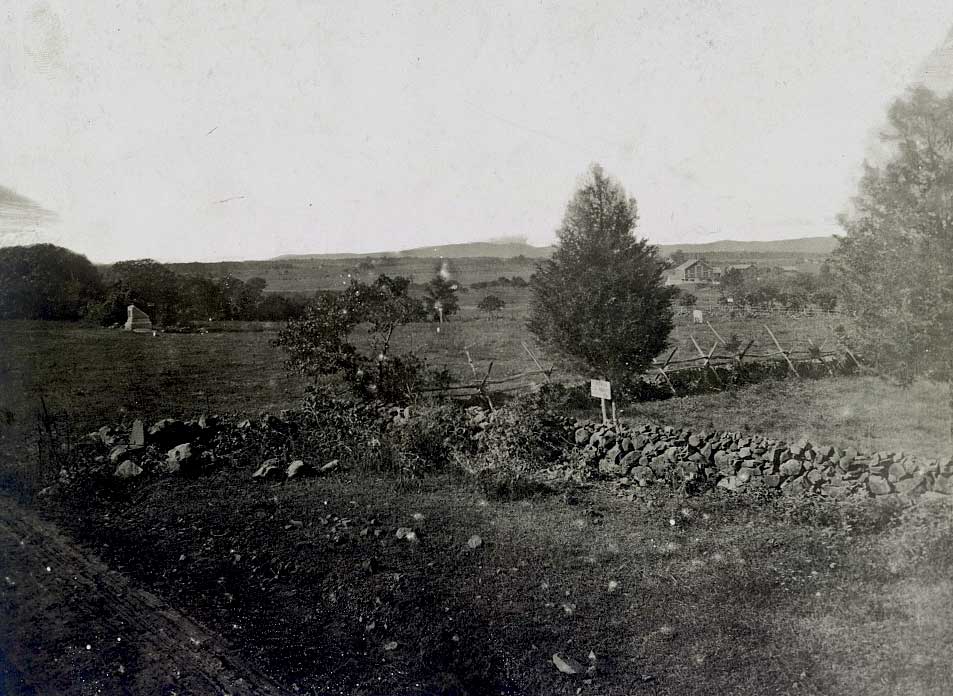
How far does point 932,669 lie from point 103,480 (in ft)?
36.7

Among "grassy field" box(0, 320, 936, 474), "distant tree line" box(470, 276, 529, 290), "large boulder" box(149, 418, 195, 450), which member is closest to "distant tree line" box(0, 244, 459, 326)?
"grassy field" box(0, 320, 936, 474)

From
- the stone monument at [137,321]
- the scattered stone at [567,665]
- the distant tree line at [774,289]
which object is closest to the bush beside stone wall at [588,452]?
the scattered stone at [567,665]

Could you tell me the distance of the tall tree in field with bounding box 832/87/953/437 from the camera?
8688 mm

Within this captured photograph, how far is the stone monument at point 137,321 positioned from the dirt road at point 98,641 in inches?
509

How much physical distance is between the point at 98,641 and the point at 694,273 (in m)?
47.0

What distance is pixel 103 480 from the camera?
9.60 metres

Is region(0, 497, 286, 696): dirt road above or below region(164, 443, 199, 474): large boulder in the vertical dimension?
below

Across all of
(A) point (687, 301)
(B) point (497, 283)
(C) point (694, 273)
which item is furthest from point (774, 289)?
(B) point (497, 283)

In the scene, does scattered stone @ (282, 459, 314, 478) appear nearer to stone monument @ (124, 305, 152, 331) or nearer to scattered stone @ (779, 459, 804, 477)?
scattered stone @ (779, 459, 804, 477)

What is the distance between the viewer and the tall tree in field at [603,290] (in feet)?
38.9

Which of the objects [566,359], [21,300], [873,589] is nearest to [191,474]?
[21,300]

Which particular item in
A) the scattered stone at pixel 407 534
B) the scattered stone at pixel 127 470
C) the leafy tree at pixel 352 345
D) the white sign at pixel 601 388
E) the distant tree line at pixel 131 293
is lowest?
the scattered stone at pixel 407 534

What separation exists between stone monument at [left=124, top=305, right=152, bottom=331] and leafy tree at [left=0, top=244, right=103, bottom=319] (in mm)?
2021

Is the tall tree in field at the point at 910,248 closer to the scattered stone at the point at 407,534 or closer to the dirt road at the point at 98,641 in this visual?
the scattered stone at the point at 407,534
